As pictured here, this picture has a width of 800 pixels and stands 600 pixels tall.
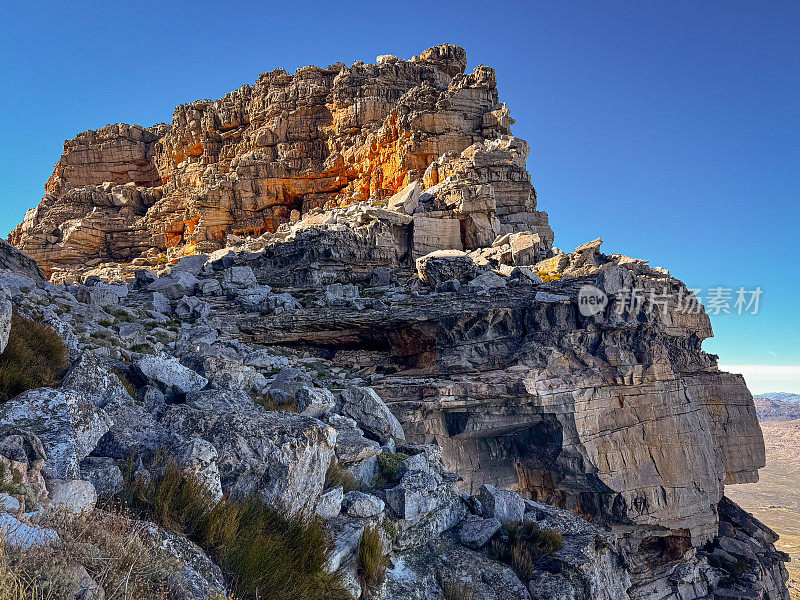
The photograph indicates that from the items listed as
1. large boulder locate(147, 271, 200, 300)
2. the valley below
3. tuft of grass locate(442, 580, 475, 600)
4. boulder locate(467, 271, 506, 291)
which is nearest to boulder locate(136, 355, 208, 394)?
tuft of grass locate(442, 580, 475, 600)

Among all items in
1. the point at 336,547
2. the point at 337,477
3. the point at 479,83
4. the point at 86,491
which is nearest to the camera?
the point at 86,491

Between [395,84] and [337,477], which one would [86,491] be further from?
[395,84]

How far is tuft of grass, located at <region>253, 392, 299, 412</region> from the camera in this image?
254 inches

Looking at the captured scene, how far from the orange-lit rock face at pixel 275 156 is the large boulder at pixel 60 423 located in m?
34.1

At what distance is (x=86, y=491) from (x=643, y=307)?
16.9 meters

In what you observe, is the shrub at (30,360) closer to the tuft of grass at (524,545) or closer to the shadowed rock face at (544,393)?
the tuft of grass at (524,545)

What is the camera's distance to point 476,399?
13.4 meters

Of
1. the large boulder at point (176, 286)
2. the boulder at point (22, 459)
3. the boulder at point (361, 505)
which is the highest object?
the large boulder at point (176, 286)

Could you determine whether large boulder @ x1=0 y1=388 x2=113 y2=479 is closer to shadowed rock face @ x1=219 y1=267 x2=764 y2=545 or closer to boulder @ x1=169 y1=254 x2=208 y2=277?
shadowed rock face @ x1=219 y1=267 x2=764 y2=545

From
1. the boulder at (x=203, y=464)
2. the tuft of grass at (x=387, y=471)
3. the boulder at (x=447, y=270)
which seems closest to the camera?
the boulder at (x=203, y=464)

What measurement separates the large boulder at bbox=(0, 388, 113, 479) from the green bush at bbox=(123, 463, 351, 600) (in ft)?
1.56

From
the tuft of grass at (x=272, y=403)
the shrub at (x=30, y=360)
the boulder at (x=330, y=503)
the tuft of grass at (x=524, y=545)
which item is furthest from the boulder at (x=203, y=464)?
the tuft of grass at (x=524, y=545)

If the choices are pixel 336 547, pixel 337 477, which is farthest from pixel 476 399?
pixel 336 547

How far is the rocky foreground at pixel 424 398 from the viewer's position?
4.12 metres
